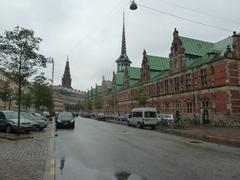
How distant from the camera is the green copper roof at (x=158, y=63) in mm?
59938

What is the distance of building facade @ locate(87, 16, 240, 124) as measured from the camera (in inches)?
1406

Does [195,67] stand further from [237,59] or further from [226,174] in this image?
[226,174]

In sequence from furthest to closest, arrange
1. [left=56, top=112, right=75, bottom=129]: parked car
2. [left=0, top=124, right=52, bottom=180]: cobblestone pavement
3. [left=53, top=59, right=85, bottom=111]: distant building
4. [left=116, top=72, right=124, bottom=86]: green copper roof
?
[left=53, top=59, right=85, bottom=111]: distant building
[left=116, top=72, right=124, bottom=86]: green copper roof
[left=56, top=112, right=75, bottom=129]: parked car
[left=0, top=124, right=52, bottom=180]: cobblestone pavement

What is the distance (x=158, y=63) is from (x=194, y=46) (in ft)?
50.5

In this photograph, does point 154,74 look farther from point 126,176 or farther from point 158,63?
point 126,176

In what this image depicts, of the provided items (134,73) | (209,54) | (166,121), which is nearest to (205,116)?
(209,54)

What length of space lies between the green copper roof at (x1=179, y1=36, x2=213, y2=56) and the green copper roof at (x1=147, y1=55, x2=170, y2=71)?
1300cm

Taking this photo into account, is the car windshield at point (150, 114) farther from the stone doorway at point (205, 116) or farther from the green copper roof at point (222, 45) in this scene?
the green copper roof at point (222, 45)

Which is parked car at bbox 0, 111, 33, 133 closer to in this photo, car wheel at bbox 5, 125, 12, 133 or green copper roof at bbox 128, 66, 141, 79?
car wheel at bbox 5, 125, 12, 133

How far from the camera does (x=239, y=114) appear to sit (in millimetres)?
35625

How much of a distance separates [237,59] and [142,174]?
112 ft

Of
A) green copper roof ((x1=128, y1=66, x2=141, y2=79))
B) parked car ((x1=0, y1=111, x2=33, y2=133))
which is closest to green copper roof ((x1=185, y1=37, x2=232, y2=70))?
parked car ((x1=0, y1=111, x2=33, y2=133))

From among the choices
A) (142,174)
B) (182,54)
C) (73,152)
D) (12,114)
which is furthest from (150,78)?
(142,174)

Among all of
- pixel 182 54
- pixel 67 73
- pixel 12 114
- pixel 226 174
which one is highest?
pixel 67 73
